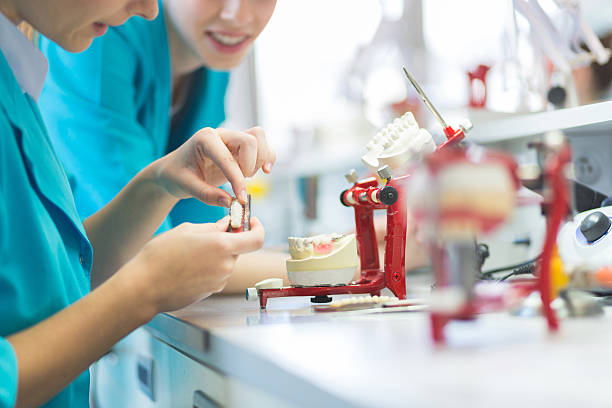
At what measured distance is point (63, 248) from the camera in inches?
25.2

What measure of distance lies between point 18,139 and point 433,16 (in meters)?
1.97

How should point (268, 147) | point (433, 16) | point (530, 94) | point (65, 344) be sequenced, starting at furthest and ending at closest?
point (433, 16), point (530, 94), point (268, 147), point (65, 344)

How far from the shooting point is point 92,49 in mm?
1100

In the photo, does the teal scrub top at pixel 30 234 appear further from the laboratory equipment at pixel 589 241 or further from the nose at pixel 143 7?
the laboratory equipment at pixel 589 241

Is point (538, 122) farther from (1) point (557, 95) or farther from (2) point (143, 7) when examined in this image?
(2) point (143, 7)

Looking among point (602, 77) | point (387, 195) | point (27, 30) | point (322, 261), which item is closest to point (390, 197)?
point (387, 195)

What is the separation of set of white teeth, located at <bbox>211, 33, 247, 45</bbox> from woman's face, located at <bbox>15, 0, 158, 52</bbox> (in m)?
0.43

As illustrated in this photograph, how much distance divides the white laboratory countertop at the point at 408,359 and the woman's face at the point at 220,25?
645mm

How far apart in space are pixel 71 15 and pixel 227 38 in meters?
0.50

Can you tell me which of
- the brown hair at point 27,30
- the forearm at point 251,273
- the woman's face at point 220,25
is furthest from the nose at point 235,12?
the forearm at point 251,273

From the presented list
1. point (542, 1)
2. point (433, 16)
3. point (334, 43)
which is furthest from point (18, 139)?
point (334, 43)

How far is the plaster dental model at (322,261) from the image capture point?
2.19ft

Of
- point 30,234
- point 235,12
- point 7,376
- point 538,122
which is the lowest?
point 7,376

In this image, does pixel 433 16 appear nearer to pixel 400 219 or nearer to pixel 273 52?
pixel 273 52
